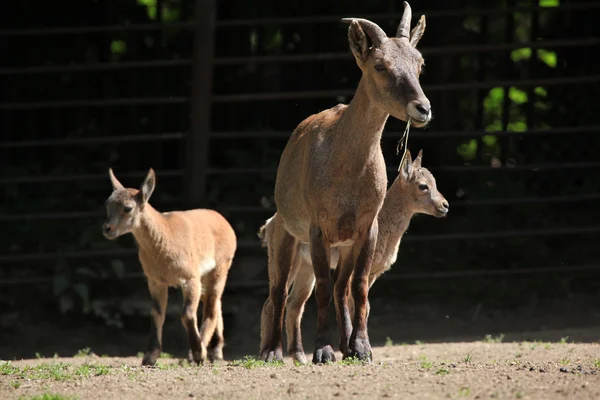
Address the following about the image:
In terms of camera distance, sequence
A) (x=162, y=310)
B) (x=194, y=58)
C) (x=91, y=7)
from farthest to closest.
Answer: (x=91, y=7) → (x=194, y=58) → (x=162, y=310)

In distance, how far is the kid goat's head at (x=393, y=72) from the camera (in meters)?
7.86

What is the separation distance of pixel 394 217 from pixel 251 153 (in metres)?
3.29

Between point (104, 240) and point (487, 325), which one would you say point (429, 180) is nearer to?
point (487, 325)

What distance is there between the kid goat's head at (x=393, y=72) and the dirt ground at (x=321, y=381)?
1.62 metres

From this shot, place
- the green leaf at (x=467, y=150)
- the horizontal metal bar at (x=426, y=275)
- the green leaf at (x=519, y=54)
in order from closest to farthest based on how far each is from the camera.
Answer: the horizontal metal bar at (x=426, y=275)
the green leaf at (x=467, y=150)
the green leaf at (x=519, y=54)

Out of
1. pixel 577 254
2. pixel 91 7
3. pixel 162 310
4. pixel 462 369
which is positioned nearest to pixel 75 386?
pixel 462 369

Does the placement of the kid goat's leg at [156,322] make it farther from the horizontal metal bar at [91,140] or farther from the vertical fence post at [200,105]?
the horizontal metal bar at [91,140]

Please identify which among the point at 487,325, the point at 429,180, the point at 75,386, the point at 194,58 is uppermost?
the point at 194,58

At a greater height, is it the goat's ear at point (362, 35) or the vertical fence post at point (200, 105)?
the goat's ear at point (362, 35)

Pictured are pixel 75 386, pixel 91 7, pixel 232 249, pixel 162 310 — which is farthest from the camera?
pixel 91 7

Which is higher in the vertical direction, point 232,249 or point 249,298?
point 232,249

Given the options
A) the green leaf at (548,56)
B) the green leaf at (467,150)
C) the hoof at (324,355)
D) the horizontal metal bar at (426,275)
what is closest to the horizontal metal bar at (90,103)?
the horizontal metal bar at (426,275)

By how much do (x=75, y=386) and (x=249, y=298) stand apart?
18.4 ft

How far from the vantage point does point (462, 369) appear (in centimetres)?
762
